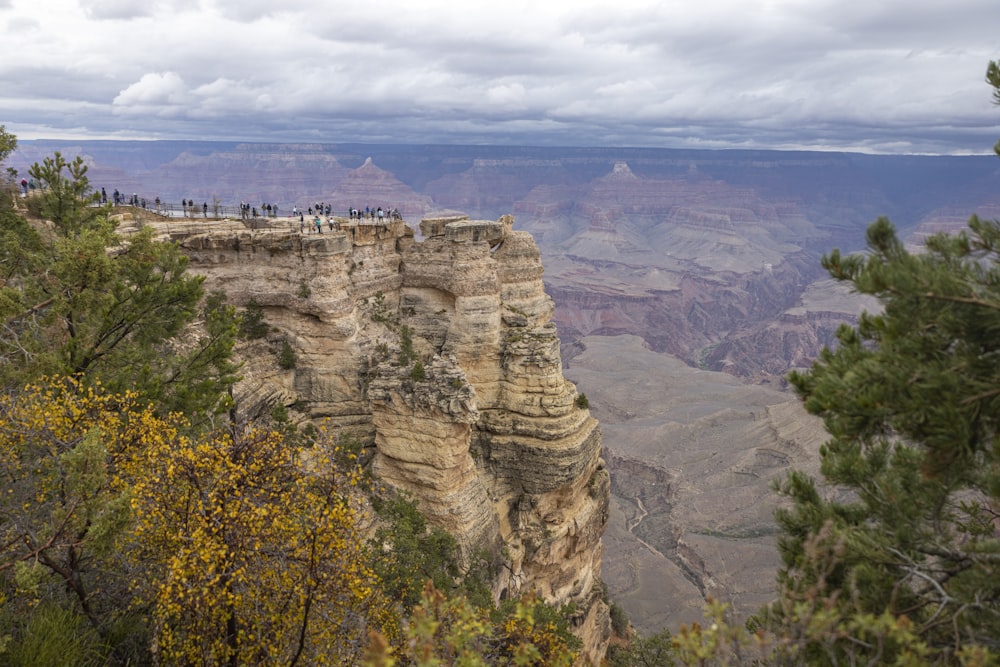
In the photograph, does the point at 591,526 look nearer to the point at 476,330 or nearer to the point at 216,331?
the point at 476,330

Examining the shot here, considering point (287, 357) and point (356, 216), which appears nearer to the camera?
point (287, 357)

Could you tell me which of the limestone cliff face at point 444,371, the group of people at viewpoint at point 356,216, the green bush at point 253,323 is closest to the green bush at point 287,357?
the limestone cliff face at point 444,371

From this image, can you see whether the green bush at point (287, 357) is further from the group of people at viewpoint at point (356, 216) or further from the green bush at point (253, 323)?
the group of people at viewpoint at point (356, 216)

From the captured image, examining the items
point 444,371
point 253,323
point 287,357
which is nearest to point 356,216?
point 253,323

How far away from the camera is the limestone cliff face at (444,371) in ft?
94.0

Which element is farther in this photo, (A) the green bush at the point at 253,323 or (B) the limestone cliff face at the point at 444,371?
(A) the green bush at the point at 253,323

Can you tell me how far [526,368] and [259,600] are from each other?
22.9 metres

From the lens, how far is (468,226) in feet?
108

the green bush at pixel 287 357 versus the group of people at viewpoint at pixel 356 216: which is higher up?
the group of people at viewpoint at pixel 356 216

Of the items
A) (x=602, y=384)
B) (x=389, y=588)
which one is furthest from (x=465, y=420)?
(x=602, y=384)

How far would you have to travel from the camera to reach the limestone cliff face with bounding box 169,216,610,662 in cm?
2866

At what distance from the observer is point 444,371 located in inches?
1132

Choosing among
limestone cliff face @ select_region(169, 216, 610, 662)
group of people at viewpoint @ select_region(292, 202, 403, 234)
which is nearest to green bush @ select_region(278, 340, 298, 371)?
limestone cliff face @ select_region(169, 216, 610, 662)

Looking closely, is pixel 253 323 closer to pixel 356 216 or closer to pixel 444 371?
pixel 444 371
